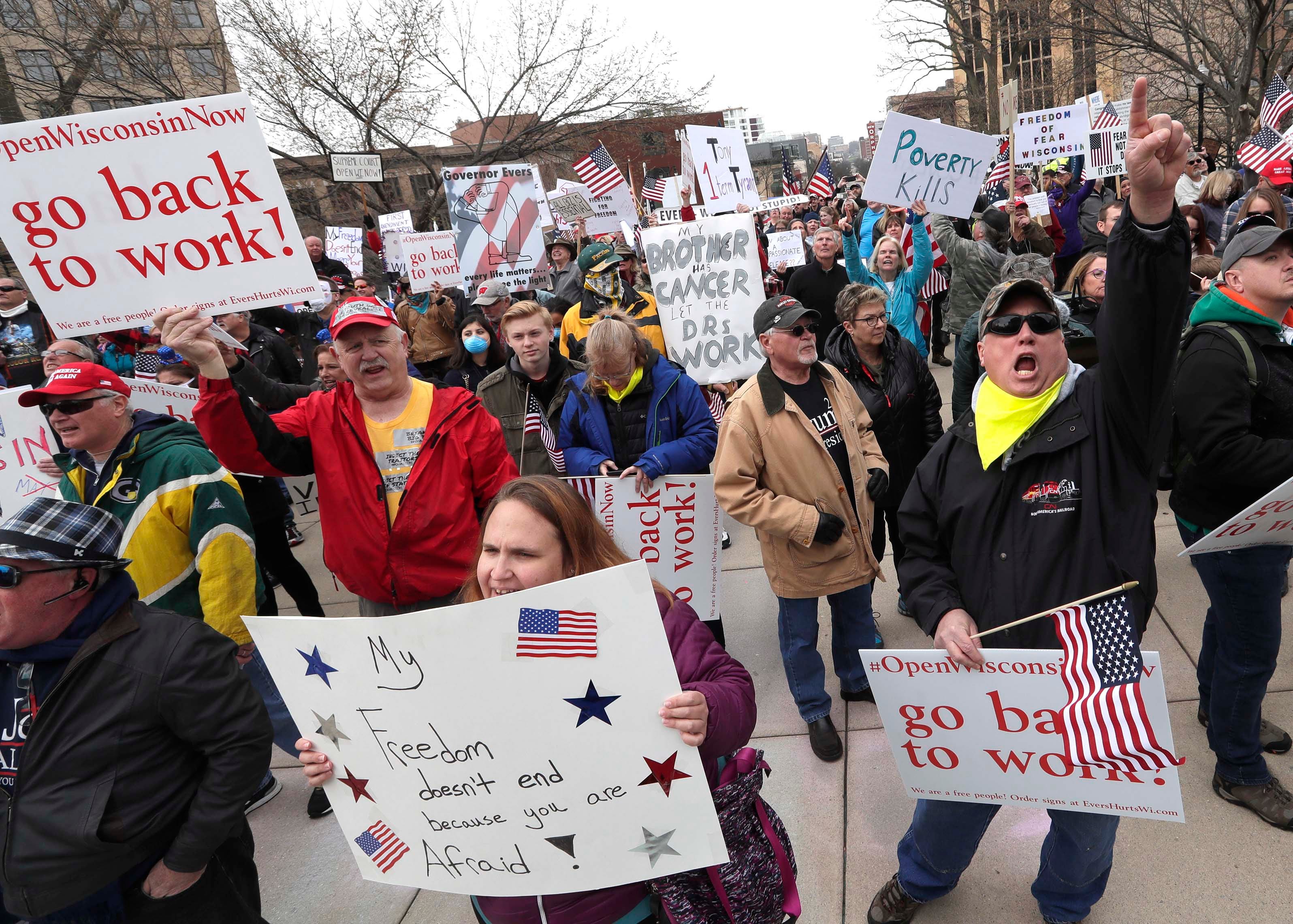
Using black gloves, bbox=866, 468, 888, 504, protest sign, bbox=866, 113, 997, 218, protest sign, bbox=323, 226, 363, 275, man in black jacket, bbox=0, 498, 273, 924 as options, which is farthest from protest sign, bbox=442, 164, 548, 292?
man in black jacket, bbox=0, 498, 273, 924

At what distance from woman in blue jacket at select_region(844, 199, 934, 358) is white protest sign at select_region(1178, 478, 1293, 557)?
3540 millimetres

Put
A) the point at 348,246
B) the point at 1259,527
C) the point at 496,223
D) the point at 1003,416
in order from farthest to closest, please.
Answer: the point at 348,246, the point at 496,223, the point at 1259,527, the point at 1003,416

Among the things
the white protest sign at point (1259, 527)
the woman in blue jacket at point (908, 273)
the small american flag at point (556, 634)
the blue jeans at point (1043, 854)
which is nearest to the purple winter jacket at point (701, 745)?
the small american flag at point (556, 634)

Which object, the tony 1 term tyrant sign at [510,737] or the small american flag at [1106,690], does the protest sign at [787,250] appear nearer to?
the small american flag at [1106,690]

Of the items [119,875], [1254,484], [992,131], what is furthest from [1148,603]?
[992,131]

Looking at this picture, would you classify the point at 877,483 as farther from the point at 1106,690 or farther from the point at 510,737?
the point at 510,737

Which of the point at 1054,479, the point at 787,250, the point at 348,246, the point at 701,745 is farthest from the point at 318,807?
the point at 348,246

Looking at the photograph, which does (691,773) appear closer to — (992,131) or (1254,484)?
(1254,484)

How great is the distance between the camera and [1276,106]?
873 cm

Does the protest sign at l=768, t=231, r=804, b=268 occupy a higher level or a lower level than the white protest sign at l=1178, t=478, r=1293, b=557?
lower

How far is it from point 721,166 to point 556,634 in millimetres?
8846

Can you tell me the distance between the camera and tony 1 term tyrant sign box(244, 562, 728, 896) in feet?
5.22

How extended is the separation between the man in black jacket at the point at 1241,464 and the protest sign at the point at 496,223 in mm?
7120

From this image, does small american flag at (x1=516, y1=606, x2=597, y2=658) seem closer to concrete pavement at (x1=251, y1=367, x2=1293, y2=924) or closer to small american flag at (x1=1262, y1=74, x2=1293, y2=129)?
concrete pavement at (x1=251, y1=367, x2=1293, y2=924)
